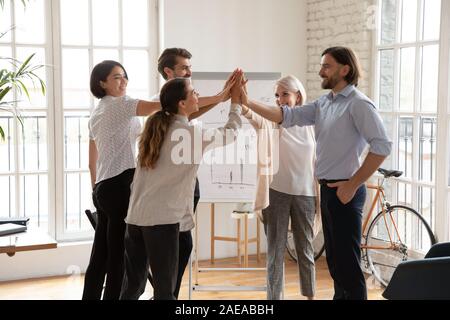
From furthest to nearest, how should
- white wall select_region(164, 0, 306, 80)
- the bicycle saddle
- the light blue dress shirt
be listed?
1. white wall select_region(164, 0, 306, 80)
2. the bicycle saddle
3. the light blue dress shirt

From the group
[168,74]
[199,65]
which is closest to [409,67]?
[199,65]

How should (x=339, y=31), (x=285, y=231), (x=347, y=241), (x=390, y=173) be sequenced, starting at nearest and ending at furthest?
(x=347, y=241) < (x=285, y=231) < (x=390, y=173) < (x=339, y=31)

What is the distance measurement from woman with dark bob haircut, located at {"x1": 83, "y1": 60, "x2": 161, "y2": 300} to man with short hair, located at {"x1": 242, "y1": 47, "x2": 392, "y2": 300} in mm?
950

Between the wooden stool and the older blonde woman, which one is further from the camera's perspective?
the wooden stool

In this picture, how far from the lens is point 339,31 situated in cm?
602

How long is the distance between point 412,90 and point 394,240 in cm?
121

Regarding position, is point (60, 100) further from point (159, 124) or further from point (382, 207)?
point (382, 207)

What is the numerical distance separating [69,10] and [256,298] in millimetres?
2807

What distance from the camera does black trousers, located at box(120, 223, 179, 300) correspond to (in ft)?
10.8

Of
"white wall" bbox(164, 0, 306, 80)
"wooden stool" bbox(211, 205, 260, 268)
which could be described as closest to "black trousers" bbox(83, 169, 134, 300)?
"wooden stool" bbox(211, 205, 260, 268)

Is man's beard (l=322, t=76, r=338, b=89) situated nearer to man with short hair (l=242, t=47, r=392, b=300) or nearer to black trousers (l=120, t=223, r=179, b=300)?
man with short hair (l=242, t=47, r=392, b=300)

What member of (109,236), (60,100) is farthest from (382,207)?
(60,100)

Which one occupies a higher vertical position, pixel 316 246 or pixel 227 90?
pixel 227 90

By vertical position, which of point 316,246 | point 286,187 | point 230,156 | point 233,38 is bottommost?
point 316,246
